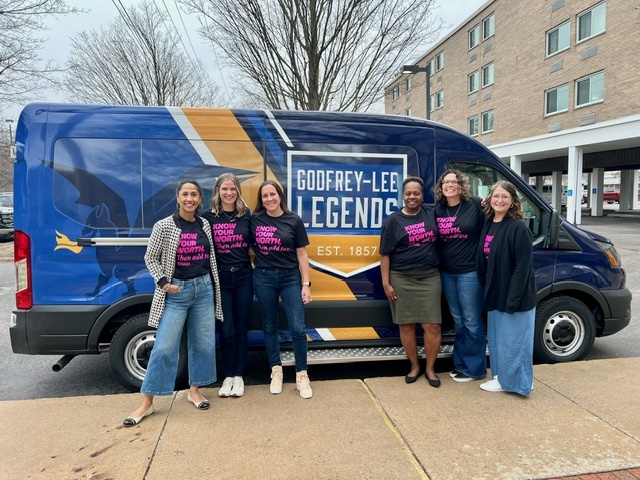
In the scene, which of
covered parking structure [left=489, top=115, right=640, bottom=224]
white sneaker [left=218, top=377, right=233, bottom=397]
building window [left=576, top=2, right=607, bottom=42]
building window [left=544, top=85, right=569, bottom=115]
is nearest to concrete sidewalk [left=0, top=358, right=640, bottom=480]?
white sneaker [left=218, top=377, right=233, bottom=397]

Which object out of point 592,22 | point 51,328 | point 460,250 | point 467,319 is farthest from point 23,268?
point 592,22

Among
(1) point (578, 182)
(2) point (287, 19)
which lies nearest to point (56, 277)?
(2) point (287, 19)

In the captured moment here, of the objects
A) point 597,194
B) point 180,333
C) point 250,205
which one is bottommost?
point 180,333

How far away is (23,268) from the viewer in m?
3.42

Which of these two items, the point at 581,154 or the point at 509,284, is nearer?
the point at 509,284

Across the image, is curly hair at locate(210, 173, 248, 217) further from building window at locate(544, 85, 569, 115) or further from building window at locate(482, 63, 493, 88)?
building window at locate(482, 63, 493, 88)

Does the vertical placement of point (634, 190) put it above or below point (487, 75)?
below

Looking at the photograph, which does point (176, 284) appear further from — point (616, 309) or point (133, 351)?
point (616, 309)

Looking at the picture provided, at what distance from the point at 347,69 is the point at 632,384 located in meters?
8.85

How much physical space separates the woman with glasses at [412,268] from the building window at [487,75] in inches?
1093

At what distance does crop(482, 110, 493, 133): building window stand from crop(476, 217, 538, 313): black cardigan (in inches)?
1074

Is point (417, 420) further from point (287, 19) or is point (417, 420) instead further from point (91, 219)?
point (287, 19)

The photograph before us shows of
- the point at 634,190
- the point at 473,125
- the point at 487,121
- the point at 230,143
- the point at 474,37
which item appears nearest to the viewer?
the point at 230,143

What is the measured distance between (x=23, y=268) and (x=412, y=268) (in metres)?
3.05
